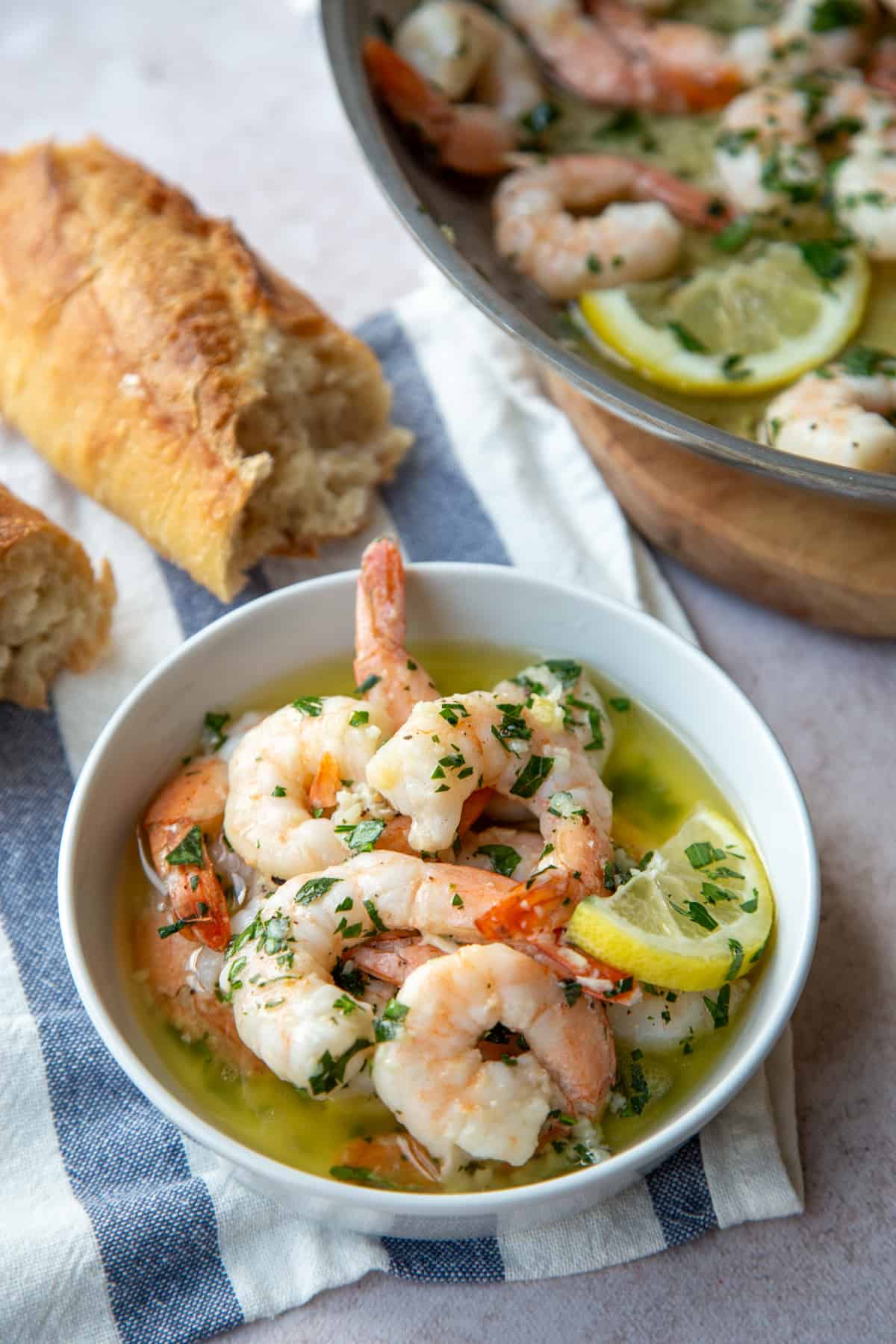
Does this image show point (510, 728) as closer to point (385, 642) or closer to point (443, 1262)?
point (385, 642)

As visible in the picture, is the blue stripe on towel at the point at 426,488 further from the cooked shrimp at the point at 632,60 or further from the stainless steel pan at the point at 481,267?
the cooked shrimp at the point at 632,60

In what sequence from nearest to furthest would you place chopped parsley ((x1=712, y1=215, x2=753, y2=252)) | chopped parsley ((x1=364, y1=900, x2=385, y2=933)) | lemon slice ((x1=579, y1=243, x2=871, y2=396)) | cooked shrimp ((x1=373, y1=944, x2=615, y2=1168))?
cooked shrimp ((x1=373, y1=944, x2=615, y2=1168)) < chopped parsley ((x1=364, y1=900, x2=385, y2=933)) < lemon slice ((x1=579, y1=243, x2=871, y2=396)) < chopped parsley ((x1=712, y1=215, x2=753, y2=252))

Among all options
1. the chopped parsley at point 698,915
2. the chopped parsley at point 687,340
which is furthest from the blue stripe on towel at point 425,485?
the chopped parsley at point 698,915

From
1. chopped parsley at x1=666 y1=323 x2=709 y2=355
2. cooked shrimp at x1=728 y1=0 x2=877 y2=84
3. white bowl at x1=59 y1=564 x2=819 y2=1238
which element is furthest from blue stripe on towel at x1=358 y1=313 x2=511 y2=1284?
cooked shrimp at x1=728 y1=0 x2=877 y2=84

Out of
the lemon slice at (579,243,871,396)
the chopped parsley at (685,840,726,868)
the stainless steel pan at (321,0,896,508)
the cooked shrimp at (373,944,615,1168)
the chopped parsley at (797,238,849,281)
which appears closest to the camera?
the cooked shrimp at (373,944,615,1168)

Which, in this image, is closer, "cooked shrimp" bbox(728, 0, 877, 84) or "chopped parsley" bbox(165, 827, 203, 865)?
"chopped parsley" bbox(165, 827, 203, 865)

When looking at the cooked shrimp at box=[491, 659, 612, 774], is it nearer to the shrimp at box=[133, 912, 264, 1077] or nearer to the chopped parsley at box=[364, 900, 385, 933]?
the chopped parsley at box=[364, 900, 385, 933]
